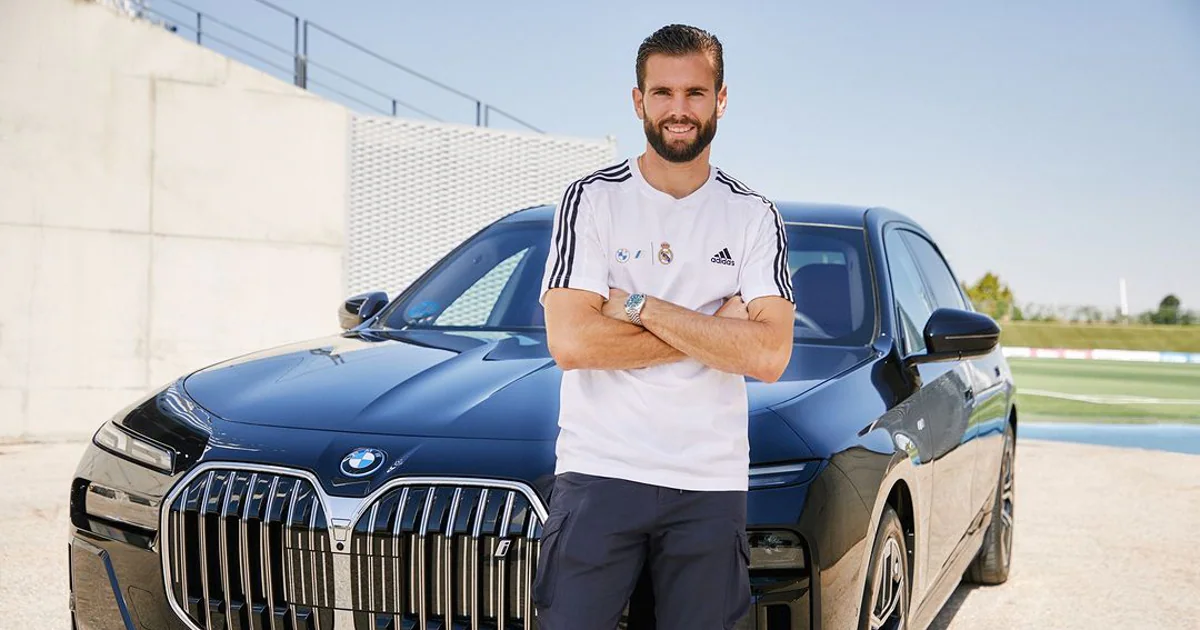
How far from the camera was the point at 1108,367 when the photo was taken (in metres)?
42.9

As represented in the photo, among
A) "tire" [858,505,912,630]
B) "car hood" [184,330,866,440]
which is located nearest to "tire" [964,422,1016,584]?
"tire" [858,505,912,630]

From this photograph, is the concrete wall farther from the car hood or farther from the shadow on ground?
the car hood

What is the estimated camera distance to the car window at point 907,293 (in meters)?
4.21

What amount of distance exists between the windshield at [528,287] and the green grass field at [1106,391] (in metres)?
15.9

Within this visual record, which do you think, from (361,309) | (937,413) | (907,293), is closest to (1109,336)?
(907,293)

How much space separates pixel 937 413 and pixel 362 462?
2082 mm

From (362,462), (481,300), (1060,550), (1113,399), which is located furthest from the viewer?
(1113,399)

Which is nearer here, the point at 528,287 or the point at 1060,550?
the point at 528,287

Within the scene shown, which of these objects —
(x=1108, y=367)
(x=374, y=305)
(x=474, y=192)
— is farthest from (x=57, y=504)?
(x=1108, y=367)

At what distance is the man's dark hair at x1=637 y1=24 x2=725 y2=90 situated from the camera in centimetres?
246

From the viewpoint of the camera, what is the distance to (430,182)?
52.4 ft

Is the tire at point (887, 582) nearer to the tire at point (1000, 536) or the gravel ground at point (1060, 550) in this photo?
the gravel ground at point (1060, 550)

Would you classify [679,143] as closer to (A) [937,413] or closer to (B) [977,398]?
(A) [937,413]

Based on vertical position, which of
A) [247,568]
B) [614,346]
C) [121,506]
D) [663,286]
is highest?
[663,286]
